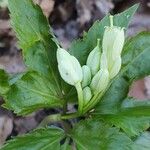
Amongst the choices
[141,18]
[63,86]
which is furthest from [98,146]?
[141,18]

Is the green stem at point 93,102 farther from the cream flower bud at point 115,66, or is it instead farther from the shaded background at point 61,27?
the shaded background at point 61,27

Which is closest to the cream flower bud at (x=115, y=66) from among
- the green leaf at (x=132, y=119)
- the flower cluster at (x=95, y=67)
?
the flower cluster at (x=95, y=67)

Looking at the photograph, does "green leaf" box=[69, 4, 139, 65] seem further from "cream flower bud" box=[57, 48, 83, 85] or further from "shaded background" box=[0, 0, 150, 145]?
"shaded background" box=[0, 0, 150, 145]

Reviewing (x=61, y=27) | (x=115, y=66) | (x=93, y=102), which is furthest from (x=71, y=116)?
(x=61, y=27)

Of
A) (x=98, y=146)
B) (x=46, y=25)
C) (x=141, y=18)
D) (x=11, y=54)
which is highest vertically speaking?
(x=141, y=18)

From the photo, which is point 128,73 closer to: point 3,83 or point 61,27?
point 3,83

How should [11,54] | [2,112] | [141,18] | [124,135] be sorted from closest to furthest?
A: [124,135] → [2,112] → [11,54] → [141,18]

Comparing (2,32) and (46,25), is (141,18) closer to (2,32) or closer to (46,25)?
(2,32)
